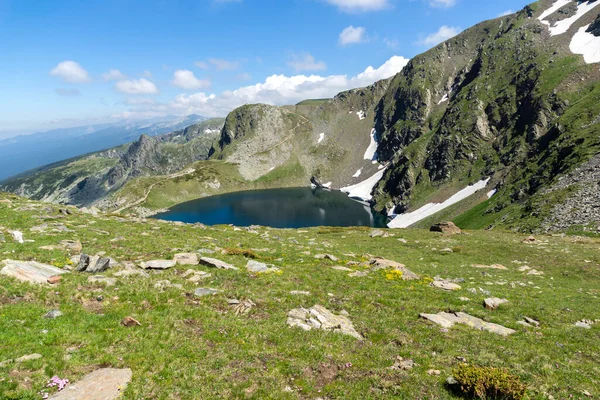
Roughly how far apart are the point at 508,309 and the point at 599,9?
928 feet

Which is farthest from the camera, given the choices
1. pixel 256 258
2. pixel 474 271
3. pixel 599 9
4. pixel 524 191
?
pixel 599 9

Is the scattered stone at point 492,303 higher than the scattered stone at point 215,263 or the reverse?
the reverse

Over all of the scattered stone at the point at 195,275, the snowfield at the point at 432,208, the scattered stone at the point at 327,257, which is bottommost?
the snowfield at the point at 432,208

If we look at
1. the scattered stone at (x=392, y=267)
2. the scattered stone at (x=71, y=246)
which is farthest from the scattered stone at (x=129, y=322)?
Result: the scattered stone at (x=392, y=267)

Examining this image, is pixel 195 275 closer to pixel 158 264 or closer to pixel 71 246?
pixel 158 264

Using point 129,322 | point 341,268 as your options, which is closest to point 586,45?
point 341,268

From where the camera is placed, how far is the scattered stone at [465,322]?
55.7ft

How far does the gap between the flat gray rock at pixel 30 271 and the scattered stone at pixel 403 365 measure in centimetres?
1907

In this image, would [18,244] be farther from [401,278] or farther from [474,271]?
[474,271]

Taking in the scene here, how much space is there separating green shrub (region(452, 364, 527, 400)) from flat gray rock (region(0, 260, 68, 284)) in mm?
21319

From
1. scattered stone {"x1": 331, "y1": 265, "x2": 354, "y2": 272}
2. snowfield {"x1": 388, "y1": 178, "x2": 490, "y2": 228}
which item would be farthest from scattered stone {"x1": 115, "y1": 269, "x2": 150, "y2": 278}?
snowfield {"x1": 388, "y1": 178, "x2": 490, "y2": 228}

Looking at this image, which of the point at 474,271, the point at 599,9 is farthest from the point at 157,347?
the point at 599,9

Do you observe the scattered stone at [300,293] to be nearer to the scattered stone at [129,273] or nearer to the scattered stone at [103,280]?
the scattered stone at [129,273]

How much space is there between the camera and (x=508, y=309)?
2048cm
